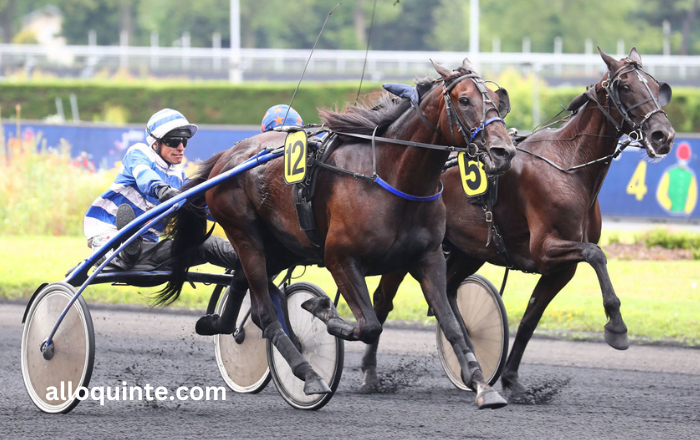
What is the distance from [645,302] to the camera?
8.77 metres

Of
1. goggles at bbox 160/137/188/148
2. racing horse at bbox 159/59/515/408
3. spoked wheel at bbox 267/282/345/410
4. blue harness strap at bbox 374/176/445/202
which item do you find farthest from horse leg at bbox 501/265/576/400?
goggles at bbox 160/137/188/148

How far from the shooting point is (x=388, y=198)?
455 cm

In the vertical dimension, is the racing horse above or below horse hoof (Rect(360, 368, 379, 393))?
above

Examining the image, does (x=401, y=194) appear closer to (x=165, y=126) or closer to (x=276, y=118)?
(x=165, y=126)

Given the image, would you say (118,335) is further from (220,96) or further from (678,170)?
(220,96)

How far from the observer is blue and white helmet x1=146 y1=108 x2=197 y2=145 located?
5.61m

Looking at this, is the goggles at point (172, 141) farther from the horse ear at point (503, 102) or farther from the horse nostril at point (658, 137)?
the horse nostril at point (658, 137)

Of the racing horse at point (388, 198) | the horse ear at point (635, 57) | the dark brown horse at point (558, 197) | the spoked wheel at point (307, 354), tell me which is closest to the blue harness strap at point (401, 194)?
the racing horse at point (388, 198)

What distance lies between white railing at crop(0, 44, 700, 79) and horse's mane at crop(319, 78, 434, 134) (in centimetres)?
2813

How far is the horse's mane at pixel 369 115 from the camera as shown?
4805mm

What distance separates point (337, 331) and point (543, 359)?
2.87 m

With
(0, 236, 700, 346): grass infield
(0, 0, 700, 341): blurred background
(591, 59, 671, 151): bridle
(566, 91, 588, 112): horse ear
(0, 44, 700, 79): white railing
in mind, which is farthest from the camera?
(0, 44, 700, 79): white railing

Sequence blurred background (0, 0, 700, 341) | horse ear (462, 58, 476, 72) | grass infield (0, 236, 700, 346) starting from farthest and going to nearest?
blurred background (0, 0, 700, 341) < grass infield (0, 236, 700, 346) < horse ear (462, 58, 476, 72)

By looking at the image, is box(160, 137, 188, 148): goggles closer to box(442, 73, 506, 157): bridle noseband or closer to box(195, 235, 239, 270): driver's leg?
box(195, 235, 239, 270): driver's leg
